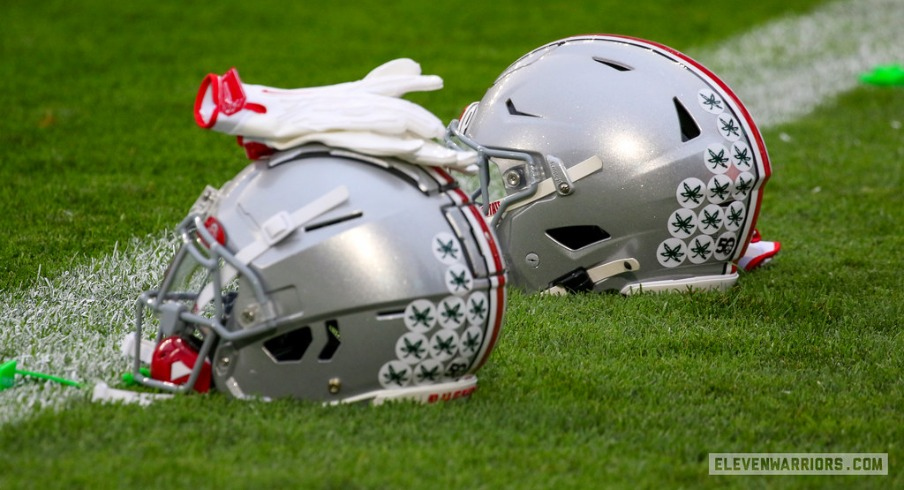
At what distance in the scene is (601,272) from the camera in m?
4.45

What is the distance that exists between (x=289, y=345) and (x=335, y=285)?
0.29m

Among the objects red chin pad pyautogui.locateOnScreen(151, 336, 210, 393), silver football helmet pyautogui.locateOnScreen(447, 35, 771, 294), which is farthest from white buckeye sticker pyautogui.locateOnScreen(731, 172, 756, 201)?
red chin pad pyautogui.locateOnScreen(151, 336, 210, 393)

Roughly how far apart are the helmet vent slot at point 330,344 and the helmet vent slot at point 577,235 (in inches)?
57.8

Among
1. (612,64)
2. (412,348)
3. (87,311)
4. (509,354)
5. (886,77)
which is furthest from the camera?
(886,77)

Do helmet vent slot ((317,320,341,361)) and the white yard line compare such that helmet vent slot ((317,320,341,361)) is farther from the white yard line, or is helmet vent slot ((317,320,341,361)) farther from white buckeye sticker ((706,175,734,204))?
white buckeye sticker ((706,175,734,204))

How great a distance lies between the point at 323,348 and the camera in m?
3.09

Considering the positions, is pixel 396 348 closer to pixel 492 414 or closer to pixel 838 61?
pixel 492 414

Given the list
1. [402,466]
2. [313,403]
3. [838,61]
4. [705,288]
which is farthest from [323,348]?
[838,61]

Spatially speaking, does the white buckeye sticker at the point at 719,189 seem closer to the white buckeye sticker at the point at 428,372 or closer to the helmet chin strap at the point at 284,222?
the white buckeye sticker at the point at 428,372

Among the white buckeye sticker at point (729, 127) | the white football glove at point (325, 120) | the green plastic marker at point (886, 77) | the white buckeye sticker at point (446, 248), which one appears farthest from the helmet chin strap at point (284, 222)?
the green plastic marker at point (886, 77)

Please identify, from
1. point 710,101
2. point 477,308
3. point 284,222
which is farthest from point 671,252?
point 284,222

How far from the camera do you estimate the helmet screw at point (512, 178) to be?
444cm

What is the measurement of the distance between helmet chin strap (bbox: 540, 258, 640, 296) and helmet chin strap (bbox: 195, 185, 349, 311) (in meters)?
1.65

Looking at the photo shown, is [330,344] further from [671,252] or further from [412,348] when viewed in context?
[671,252]
